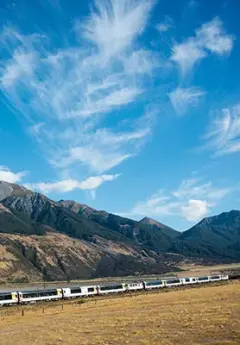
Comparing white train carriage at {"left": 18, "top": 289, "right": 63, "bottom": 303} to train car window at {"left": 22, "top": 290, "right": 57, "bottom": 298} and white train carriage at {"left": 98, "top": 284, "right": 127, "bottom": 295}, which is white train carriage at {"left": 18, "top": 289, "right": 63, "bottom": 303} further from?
white train carriage at {"left": 98, "top": 284, "right": 127, "bottom": 295}

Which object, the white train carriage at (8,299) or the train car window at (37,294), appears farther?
the train car window at (37,294)

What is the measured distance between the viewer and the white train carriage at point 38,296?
355 ft

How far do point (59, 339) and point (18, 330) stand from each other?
12.0m

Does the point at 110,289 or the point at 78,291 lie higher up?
the point at 78,291

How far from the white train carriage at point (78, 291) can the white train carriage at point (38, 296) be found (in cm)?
305

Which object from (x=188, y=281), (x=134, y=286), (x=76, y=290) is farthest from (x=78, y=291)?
(x=188, y=281)

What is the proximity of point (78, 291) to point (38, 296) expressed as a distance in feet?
56.1

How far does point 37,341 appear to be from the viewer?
3953cm

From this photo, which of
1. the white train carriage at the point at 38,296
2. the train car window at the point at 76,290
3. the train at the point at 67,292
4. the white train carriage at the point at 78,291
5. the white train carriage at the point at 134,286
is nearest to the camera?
the train at the point at 67,292

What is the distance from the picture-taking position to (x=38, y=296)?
11269 centimetres

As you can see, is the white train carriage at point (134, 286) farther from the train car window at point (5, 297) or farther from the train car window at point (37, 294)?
the train car window at point (5, 297)

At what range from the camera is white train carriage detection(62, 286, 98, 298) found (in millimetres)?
122375

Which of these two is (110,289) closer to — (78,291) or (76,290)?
(78,291)

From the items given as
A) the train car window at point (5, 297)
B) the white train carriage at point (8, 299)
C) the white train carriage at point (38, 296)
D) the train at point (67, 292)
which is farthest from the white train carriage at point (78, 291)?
the train car window at point (5, 297)
